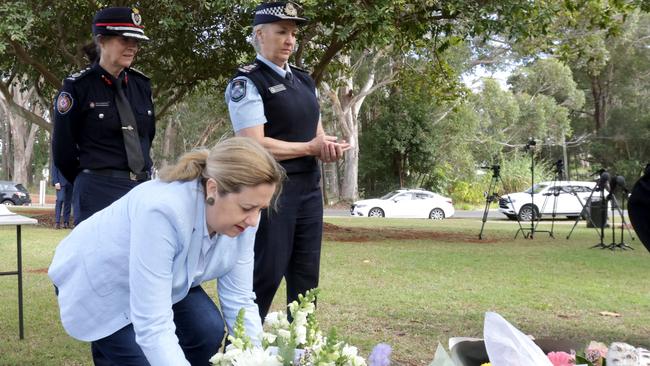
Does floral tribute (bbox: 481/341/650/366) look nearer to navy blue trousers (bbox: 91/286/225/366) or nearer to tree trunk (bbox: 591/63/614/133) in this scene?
navy blue trousers (bbox: 91/286/225/366)

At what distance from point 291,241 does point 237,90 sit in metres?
0.83

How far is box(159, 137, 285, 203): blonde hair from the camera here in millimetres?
2375

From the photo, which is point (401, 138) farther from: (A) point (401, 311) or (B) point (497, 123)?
(A) point (401, 311)

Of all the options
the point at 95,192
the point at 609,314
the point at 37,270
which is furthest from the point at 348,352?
the point at 37,270

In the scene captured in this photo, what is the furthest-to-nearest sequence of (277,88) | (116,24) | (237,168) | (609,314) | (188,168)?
(609,314) → (116,24) → (277,88) → (188,168) → (237,168)

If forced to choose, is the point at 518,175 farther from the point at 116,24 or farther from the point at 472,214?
the point at 116,24

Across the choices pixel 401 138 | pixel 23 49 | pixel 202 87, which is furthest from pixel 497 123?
pixel 23 49

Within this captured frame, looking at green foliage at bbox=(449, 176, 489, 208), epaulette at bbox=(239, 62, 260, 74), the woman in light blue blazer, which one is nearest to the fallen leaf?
epaulette at bbox=(239, 62, 260, 74)

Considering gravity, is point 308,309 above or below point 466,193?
below

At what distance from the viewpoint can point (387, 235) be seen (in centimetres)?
1600

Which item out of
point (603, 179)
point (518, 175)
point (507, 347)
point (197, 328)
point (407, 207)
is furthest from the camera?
point (518, 175)

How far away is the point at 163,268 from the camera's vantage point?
2488mm

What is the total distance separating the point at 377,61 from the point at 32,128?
2130cm

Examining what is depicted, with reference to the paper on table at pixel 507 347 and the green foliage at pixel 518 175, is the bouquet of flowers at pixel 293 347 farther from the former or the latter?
the green foliage at pixel 518 175
